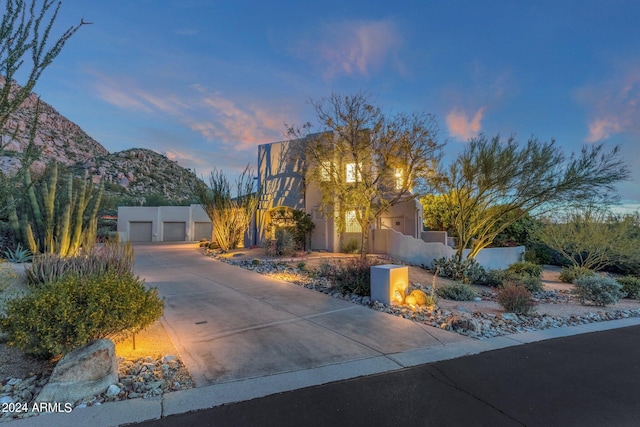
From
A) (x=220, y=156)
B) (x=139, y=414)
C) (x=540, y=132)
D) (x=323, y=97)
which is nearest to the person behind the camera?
(x=139, y=414)

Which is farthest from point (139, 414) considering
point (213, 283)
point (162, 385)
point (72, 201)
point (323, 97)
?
point (323, 97)

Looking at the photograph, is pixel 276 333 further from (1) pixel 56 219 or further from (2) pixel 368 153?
(2) pixel 368 153

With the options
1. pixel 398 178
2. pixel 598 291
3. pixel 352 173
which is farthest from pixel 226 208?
pixel 598 291

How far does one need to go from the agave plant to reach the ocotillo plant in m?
0.31

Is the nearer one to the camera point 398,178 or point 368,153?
point 368,153

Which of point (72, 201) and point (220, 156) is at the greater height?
point (220, 156)

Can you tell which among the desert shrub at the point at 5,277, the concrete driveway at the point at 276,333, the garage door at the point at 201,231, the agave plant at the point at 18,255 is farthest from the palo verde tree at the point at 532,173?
the garage door at the point at 201,231

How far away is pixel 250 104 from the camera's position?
55.2 feet

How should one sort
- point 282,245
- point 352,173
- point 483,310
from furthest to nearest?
point 352,173
point 282,245
point 483,310

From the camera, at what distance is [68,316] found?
368 cm

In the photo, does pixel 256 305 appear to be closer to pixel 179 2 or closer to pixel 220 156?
pixel 179 2

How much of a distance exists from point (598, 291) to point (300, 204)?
45.4 feet

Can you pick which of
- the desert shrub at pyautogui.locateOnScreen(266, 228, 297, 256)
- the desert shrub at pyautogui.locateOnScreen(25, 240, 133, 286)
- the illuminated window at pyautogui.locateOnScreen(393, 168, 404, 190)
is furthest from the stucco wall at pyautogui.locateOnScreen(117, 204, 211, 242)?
the desert shrub at pyautogui.locateOnScreen(25, 240, 133, 286)

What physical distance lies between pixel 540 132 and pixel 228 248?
16025mm
